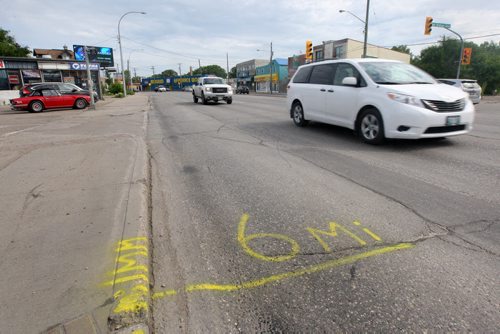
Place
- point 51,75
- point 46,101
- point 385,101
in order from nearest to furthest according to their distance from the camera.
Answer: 1. point 385,101
2. point 46,101
3. point 51,75

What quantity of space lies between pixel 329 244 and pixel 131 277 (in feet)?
5.67

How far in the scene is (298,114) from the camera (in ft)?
31.8

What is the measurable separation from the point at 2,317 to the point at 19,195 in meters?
2.72

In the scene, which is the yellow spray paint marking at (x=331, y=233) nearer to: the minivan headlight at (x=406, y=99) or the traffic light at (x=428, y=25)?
the minivan headlight at (x=406, y=99)

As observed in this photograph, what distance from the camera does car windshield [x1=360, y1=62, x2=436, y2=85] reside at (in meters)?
6.76

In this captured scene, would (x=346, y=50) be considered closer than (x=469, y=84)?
No

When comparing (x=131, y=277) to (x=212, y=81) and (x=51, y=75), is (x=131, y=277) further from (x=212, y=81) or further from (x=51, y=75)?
(x=51, y=75)

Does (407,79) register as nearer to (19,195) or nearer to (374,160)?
(374,160)

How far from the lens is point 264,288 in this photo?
7.78 ft

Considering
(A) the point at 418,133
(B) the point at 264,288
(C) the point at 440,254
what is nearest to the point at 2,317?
(B) the point at 264,288

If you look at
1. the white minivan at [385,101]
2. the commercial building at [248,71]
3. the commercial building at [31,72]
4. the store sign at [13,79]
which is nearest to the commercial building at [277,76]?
the commercial building at [248,71]

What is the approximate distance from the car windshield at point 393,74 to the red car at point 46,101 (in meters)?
19.9

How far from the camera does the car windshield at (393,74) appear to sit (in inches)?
266

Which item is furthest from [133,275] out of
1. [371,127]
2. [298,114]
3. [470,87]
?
[470,87]
